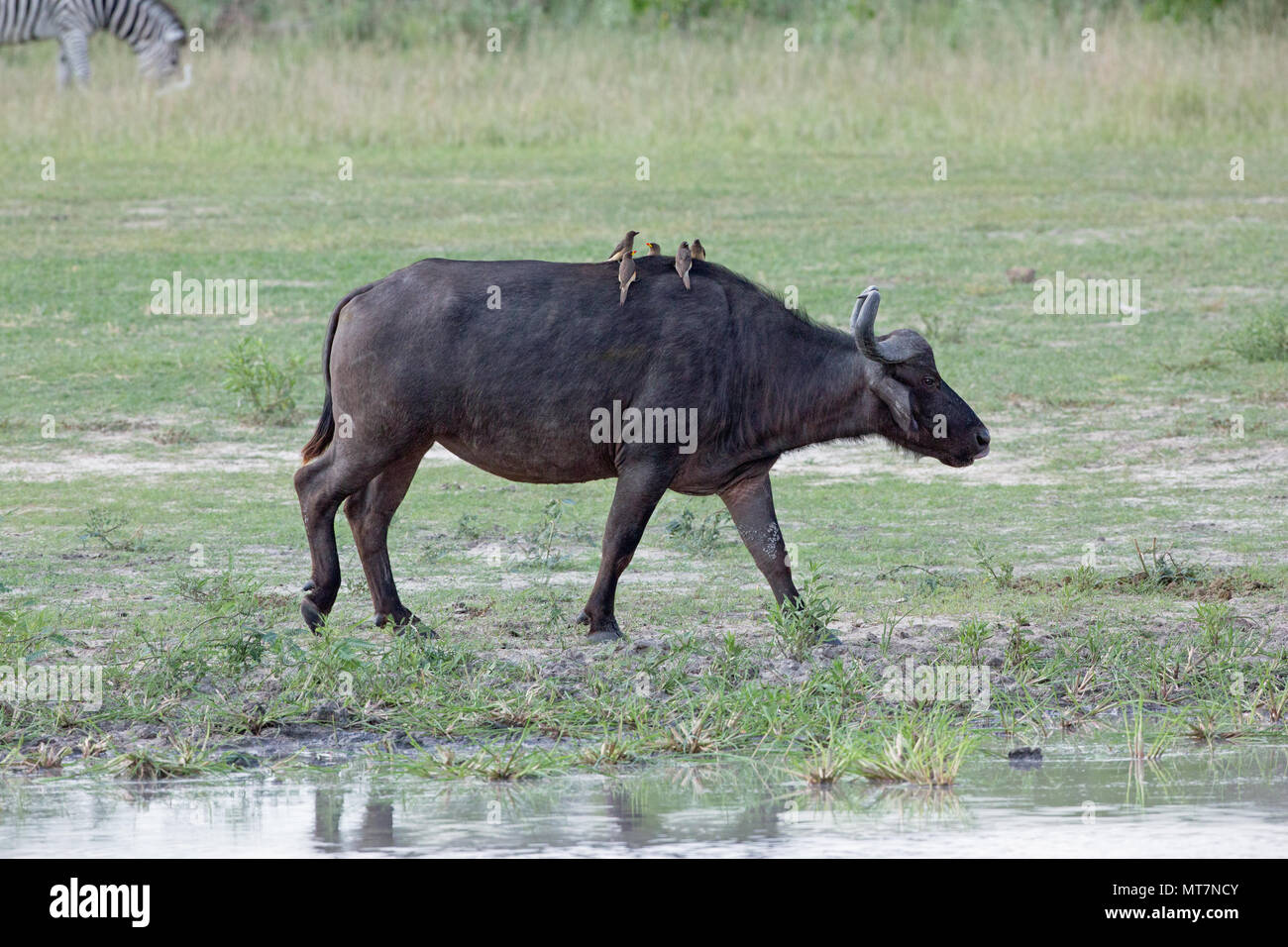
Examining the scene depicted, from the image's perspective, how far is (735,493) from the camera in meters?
8.55

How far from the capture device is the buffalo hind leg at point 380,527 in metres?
8.45

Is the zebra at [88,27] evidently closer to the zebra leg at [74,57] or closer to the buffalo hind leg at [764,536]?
the zebra leg at [74,57]

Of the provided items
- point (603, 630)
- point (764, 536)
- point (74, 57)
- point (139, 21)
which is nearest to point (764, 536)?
point (764, 536)

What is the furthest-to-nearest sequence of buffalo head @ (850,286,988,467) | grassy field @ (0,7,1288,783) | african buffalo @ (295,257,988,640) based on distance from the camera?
1. buffalo head @ (850,286,988,467)
2. african buffalo @ (295,257,988,640)
3. grassy field @ (0,7,1288,783)

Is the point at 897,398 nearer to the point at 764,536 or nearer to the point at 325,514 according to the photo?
the point at 764,536

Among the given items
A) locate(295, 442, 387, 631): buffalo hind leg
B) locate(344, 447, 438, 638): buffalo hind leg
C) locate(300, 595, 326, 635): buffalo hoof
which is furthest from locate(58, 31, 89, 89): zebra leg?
locate(300, 595, 326, 635): buffalo hoof

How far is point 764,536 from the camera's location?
27.6 ft

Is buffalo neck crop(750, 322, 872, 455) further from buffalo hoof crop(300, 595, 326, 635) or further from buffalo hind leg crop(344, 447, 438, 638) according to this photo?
buffalo hoof crop(300, 595, 326, 635)

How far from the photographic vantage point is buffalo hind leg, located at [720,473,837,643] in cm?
841

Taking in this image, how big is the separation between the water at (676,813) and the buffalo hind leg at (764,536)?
1.62 metres

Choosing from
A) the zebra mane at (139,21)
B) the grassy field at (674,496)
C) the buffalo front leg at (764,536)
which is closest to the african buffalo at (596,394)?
the buffalo front leg at (764,536)

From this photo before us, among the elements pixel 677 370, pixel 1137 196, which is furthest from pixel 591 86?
pixel 677 370

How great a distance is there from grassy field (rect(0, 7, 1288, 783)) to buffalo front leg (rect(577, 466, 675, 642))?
0.12m
